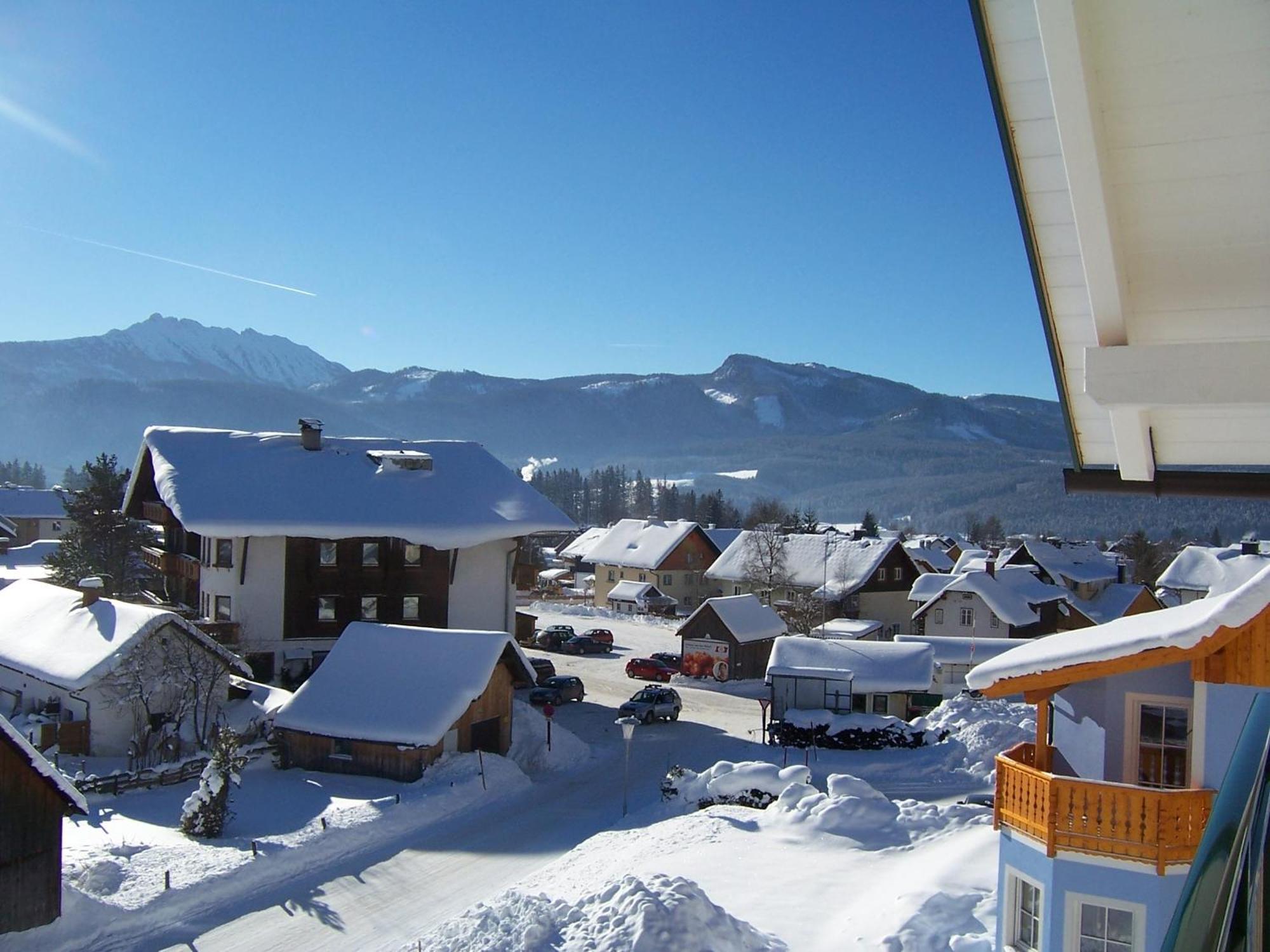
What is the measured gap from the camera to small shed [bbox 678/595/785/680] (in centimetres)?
4478

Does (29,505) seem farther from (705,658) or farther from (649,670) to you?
(705,658)

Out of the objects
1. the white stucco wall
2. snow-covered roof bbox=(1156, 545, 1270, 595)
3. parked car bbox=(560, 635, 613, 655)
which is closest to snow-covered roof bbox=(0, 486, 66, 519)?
parked car bbox=(560, 635, 613, 655)

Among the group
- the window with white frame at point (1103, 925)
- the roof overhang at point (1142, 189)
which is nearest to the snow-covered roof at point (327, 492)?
the window with white frame at point (1103, 925)

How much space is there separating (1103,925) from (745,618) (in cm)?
3558

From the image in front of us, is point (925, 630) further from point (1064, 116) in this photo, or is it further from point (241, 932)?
point (1064, 116)

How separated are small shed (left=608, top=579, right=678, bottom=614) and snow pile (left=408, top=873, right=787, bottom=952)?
186 ft

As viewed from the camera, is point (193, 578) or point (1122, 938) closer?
point (1122, 938)

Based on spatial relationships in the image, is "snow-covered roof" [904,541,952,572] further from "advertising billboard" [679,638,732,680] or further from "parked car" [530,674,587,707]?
"parked car" [530,674,587,707]

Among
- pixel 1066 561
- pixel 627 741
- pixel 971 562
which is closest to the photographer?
pixel 627 741

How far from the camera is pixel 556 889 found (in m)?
17.3

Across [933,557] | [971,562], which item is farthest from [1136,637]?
[933,557]

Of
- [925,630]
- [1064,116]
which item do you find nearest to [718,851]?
[1064,116]

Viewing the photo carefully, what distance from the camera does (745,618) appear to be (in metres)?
45.8

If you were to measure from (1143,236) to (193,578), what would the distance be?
138ft
